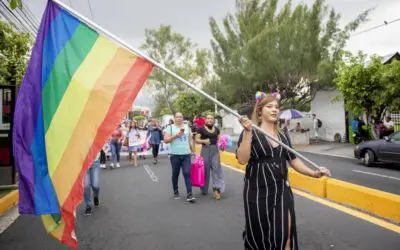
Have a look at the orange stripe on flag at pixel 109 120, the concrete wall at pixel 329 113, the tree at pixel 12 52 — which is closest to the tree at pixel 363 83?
the concrete wall at pixel 329 113

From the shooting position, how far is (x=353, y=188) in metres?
6.69

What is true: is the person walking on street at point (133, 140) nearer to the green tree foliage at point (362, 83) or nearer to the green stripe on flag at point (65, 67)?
the green tree foliage at point (362, 83)

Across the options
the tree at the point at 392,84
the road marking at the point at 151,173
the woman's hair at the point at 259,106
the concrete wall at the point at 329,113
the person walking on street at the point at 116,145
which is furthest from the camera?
the concrete wall at the point at 329,113

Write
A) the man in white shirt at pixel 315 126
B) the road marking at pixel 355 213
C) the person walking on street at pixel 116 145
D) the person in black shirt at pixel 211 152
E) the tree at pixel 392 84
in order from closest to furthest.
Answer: the road marking at pixel 355 213, the person in black shirt at pixel 211 152, the person walking on street at pixel 116 145, the tree at pixel 392 84, the man in white shirt at pixel 315 126

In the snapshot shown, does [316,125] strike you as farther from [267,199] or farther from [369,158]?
[267,199]

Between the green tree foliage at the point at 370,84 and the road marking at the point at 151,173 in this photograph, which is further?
the green tree foliage at the point at 370,84

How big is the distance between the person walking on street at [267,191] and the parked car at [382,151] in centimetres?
1042

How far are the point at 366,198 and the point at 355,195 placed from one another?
1.02 ft

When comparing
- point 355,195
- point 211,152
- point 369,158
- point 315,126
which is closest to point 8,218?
point 211,152

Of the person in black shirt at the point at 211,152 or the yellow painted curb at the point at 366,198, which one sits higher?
the person in black shirt at the point at 211,152

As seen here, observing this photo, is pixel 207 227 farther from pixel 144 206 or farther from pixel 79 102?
pixel 79 102

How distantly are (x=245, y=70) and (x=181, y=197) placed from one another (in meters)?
16.9

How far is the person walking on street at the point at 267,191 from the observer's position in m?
3.18

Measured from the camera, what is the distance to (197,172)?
7953mm
